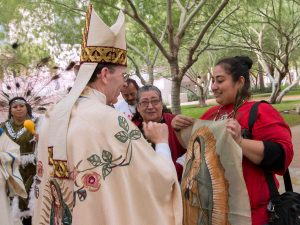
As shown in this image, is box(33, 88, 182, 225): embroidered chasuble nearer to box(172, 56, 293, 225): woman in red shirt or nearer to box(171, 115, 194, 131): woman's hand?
box(172, 56, 293, 225): woman in red shirt

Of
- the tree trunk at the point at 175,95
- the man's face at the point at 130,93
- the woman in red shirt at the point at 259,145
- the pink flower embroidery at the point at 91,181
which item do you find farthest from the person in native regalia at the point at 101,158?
the tree trunk at the point at 175,95

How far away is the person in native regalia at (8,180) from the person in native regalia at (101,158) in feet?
8.19

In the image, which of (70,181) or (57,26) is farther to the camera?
(57,26)

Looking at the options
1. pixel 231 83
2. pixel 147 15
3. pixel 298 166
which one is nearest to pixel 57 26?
pixel 147 15

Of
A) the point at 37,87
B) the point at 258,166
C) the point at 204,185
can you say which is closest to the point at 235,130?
the point at 258,166

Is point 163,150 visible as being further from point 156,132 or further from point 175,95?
point 175,95

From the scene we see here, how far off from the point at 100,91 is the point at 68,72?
2.24 meters

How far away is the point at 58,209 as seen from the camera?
2238 millimetres

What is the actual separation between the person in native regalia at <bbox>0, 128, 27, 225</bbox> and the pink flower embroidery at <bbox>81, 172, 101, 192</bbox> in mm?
2939

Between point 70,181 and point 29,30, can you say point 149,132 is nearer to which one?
point 70,181

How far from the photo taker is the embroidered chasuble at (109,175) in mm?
1985

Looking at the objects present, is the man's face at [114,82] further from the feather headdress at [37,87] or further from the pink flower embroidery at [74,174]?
the feather headdress at [37,87]

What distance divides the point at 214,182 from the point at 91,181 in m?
0.88

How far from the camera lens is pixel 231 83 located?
273 centimetres
